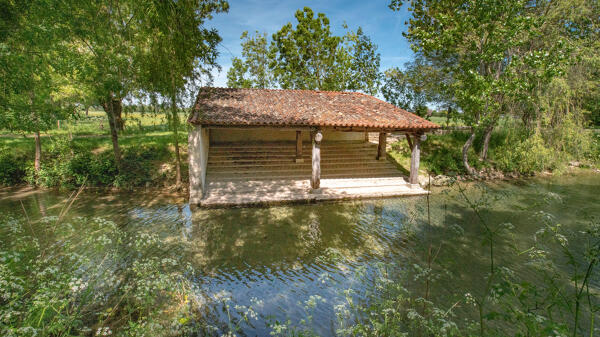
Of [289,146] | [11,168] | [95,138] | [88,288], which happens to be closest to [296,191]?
[289,146]

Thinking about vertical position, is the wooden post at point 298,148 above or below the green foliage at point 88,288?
above

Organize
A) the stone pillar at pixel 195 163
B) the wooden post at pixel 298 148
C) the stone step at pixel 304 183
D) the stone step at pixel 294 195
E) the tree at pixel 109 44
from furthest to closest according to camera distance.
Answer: the wooden post at pixel 298 148
the stone step at pixel 304 183
the stone pillar at pixel 195 163
the stone step at pixel 294 195
the tree at pixel 109 44

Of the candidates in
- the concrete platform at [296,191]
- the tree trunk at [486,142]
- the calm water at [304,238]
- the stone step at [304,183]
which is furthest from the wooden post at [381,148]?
the tree trunk at [486,142]

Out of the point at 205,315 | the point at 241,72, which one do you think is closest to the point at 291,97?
the point at 205,315

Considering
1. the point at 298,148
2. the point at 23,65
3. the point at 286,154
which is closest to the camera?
the point at 23,65

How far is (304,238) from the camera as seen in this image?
24.4 feet

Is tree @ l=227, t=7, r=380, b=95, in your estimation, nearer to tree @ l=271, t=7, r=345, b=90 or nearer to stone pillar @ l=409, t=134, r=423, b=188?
tree @ l=271, t=7, r=345, b=90

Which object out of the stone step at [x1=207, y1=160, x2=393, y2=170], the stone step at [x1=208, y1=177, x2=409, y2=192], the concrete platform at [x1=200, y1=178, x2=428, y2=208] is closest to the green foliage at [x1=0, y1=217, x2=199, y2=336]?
the concrete platform at [x1=200, y1=178, x2=428, y2=208]

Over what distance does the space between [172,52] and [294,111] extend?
4.99 m

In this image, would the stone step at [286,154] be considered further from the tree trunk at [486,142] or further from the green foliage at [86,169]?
the tree trunk at [486,142]

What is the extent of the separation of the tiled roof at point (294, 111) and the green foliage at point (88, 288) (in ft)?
17.2

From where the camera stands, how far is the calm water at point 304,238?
516 centimetres

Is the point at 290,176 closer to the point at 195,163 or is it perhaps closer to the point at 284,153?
the point at 284,153

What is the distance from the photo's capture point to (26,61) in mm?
5840
